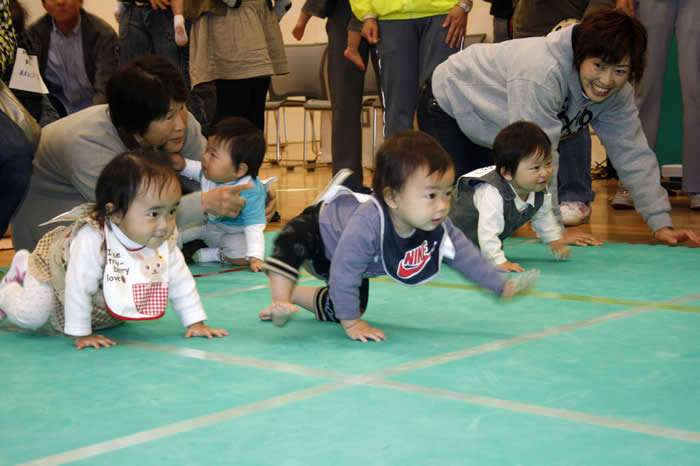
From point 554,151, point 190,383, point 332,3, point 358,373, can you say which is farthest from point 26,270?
point 332,3

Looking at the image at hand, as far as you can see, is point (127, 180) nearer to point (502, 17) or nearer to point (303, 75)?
point (502, 17)

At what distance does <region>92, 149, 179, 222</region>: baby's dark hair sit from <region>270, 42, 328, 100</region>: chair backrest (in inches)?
205

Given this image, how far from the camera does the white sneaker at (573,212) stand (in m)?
3.32

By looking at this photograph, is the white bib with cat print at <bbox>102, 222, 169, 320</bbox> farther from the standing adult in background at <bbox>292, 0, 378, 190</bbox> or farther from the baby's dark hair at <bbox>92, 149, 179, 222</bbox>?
the standing adult in background at <bbox>292, 0, 378, 190</bbox>

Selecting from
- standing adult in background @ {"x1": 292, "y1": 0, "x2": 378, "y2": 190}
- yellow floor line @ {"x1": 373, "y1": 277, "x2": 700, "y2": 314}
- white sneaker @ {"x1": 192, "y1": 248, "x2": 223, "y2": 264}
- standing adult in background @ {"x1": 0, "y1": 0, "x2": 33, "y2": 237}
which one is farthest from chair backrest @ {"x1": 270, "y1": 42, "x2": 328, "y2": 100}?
yellow floor line @ {"x1": 373, "y1": 277, "x2": 700, "y2": 314}

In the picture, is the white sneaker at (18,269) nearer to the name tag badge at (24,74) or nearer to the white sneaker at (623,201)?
the name tag badge at (24,74)

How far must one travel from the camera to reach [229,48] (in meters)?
3.10

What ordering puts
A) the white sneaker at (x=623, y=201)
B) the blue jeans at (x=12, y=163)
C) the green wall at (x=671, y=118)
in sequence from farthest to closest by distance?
1. the green wall at (x=671, y=118)
2. the white sneaker at (x=623, y=201)
3. the blue jeans at (x=12, y=163)

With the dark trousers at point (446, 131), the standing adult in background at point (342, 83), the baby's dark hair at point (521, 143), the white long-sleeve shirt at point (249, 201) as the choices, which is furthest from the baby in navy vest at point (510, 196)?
the standing adult in background at point (342, 83)

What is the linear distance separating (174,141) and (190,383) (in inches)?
41.2

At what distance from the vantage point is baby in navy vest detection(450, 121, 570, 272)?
233 cm

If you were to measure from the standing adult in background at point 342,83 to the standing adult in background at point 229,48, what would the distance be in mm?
364

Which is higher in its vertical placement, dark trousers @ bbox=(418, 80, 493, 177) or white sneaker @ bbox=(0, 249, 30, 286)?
dark trousers @ bbox=(418, 80, 493, 177)

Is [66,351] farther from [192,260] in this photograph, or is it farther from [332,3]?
[332,3]
